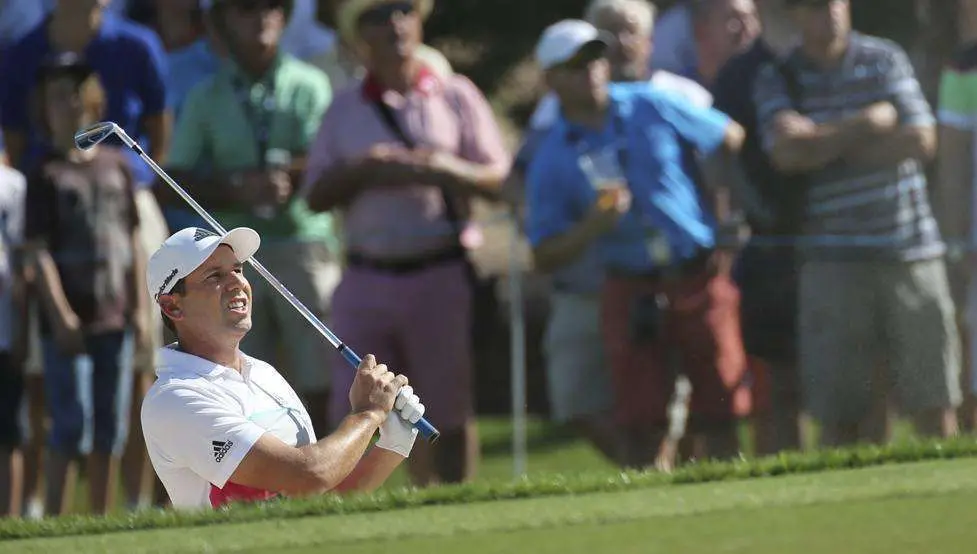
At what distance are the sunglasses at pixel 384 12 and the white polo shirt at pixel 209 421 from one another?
3.54 m

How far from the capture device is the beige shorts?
8406mm

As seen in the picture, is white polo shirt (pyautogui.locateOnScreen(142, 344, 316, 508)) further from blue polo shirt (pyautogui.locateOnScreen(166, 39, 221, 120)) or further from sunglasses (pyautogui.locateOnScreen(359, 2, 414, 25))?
blue polo shirt (pyautogui.locateOnScreen(166, 39, 221, 120))

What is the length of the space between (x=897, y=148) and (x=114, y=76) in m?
3.40

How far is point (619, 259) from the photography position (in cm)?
847

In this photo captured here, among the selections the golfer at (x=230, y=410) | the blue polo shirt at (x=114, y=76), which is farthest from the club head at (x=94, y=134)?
the blue polo shirt at (x=114, y=76)

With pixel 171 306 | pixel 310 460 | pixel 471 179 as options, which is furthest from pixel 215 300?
pixel 471 179

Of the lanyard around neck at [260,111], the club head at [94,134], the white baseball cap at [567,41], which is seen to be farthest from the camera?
the lanyard around neck at [260,111]

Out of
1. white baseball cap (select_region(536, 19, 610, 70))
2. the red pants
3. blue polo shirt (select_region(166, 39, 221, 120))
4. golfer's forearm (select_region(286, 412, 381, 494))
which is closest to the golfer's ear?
golfer's forearm (select_region(286, 412, 381, 494))

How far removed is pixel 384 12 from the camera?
347 inches

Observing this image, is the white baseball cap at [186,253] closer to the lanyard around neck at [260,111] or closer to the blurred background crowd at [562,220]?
the blurred background crowd at [562,220]

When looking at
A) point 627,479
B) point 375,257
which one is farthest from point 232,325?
point 375,257

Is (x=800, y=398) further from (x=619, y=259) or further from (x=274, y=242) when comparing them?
(x=274, y=242)

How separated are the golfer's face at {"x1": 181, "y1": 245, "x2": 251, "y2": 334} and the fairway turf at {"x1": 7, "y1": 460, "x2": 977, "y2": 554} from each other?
568 mm

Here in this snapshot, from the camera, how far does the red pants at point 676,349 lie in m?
8.47
